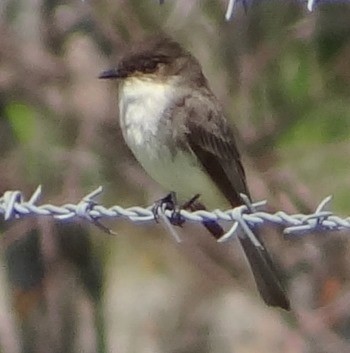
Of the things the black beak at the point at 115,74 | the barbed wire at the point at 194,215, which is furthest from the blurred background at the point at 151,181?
the barbed wire at the point at 194,215

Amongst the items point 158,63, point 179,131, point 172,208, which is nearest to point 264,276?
point 172,208

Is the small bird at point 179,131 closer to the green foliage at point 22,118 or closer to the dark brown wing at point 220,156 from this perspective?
the dark brown wing at point 220,156

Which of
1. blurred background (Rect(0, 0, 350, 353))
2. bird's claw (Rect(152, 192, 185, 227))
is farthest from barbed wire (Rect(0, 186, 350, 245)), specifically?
blurred background (Rect(0, 0, 350, 353))

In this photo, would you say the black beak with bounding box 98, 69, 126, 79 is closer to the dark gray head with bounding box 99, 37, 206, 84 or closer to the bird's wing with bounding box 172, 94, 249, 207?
the dark gray head with bounding box 99, 37, 206, 84

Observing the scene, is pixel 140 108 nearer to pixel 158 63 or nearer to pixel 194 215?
pixel 158 63

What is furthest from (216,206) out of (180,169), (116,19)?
(116,19)

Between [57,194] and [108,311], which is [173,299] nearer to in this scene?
[108,311]
